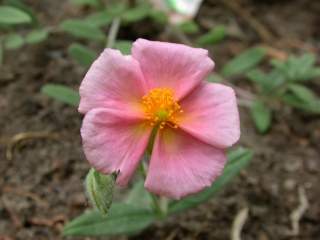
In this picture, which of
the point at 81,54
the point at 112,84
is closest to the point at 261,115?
the point at 81,54

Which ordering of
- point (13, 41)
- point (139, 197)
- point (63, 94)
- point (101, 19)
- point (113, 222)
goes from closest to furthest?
point (113, 222) → point (139, 197) → point (63, 94) → point (13, 41) → point (101, 19)

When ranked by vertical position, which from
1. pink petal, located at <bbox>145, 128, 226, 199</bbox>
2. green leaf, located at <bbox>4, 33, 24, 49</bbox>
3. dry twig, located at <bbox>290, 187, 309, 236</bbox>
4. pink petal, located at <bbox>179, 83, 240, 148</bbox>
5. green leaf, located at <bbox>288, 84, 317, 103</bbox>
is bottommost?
dry twig, located at <bbox>290, 187, 309, 236</bbox>

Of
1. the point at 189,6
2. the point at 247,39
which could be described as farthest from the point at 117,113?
the point at 247,39

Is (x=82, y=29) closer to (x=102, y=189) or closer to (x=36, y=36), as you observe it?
(x=36, y=36)

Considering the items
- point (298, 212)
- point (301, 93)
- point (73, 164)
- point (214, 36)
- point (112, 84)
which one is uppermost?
point (112, 84)

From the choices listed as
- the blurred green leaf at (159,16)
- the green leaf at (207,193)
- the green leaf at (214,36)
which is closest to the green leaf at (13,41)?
the blurred green leaf at (159,16)

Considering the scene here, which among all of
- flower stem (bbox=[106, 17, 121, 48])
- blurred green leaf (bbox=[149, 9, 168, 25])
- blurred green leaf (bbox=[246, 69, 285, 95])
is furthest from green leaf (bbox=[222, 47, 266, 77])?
flower stem (bbox=[106, 17, 121, 48])

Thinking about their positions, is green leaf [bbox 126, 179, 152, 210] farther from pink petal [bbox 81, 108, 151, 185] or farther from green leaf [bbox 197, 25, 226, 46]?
green leaf [bbox 197, 25, 226, 46]
